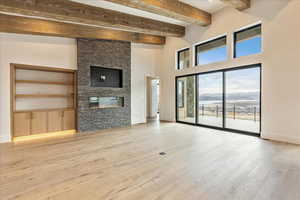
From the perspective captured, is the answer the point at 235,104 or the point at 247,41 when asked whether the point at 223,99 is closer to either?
Result: the point at 235,104

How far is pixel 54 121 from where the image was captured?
16.8 ft

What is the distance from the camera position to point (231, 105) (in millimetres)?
5543

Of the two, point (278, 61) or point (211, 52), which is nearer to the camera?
point (278, 61)

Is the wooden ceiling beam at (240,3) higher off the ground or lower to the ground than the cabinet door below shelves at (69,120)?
higher


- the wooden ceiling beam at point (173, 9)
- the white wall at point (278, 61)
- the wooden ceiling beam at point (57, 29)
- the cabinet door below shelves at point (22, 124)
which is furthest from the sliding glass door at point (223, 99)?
the cabinet door below shelves at point (22, 124)

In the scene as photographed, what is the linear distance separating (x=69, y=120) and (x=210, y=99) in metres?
5.11

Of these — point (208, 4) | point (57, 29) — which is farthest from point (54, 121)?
point (208, 4)

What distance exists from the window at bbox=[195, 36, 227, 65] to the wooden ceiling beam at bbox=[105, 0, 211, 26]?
2.55ft

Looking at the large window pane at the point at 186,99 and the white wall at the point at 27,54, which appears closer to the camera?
the white wall at the point at 27,54

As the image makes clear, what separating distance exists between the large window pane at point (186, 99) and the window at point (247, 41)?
6.25 feet

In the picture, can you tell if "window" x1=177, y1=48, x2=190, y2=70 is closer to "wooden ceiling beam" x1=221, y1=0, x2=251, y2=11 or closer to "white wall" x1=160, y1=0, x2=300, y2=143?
"white wall" x1=160, y1=0, x2=300, y2=143

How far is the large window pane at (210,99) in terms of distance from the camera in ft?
18.4

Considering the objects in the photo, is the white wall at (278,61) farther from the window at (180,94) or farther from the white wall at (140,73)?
the white wall at (140,73)

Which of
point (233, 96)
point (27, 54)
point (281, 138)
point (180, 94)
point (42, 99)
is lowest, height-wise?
point (281, 138)
